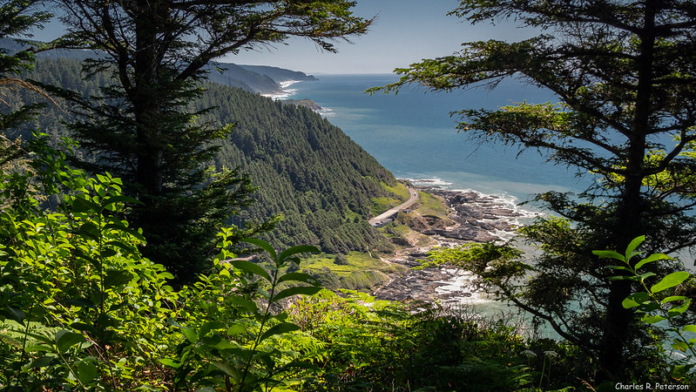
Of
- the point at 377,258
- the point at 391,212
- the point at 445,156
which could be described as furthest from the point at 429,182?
the point at 377,258

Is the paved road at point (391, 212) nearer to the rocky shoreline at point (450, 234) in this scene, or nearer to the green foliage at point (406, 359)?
the rocky shoreline at point (450, 234)

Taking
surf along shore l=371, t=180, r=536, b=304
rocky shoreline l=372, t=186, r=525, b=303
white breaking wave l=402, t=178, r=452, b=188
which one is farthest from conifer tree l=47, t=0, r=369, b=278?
white breaking wave l=402, t=178, r=452, b=188

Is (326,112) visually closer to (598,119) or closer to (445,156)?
(445,156)

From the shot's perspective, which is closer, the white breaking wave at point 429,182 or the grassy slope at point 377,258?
the grassy slope at point 377,258

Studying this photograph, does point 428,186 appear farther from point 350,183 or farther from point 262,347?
point 262,347

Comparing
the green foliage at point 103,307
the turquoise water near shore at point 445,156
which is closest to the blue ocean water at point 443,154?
the turquoise water near shore at point 445,156
